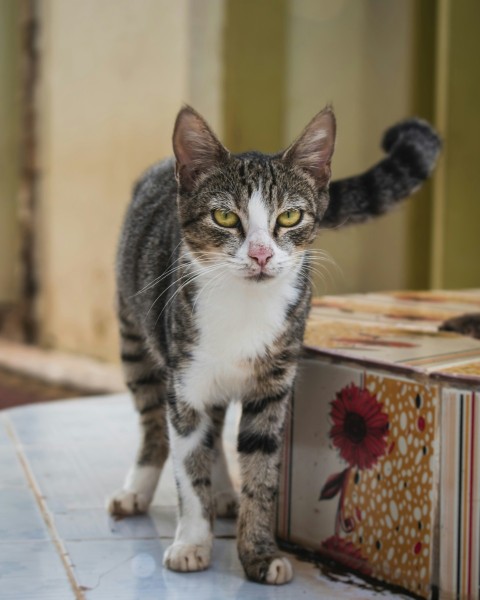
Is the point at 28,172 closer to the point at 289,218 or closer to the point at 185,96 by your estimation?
the point at 185,96

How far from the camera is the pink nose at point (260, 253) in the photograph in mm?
1545

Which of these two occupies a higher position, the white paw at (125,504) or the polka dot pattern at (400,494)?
the polka dot pattern at (400,494)

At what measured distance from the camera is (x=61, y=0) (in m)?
5.33

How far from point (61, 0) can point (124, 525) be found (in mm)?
4097

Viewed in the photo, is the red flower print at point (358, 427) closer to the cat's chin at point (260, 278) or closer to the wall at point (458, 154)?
the cat's chin at point (260, 278)

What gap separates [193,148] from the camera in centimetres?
168

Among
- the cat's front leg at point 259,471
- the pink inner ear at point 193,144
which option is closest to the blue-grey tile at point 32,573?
the cat's front leg at point 259,471

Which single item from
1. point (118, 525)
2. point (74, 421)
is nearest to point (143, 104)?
point (74, 421)

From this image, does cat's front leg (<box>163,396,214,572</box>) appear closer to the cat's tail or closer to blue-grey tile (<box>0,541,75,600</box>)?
blue-grey tile (<box>0,541,75,600</box>)

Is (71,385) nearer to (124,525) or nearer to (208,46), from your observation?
(208,46)

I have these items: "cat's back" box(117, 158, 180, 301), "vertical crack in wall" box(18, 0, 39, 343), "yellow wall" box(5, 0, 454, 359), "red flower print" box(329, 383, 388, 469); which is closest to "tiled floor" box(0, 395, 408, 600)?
"red flower print" box(329, 383, 388, 469)

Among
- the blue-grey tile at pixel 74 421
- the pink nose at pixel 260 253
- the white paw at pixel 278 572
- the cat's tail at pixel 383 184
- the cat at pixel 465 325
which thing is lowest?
the white paw at pixel 278 572

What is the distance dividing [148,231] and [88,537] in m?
0.68

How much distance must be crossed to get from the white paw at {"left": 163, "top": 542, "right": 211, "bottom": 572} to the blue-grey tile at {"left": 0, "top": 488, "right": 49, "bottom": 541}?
31 centimetres
